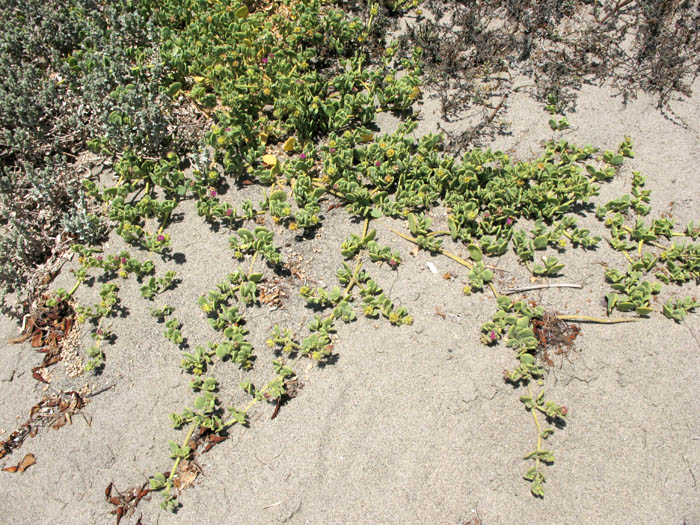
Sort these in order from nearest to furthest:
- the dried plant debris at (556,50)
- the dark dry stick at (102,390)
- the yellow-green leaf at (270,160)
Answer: the dark dry stick at (102,390), the yellow-green leaf at (270,160), the dried plant debris at (556,50)

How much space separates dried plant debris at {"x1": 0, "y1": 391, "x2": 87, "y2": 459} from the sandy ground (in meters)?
0.04

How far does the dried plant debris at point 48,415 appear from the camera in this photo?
9.55ft

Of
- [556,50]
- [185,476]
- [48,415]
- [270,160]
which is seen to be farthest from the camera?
[556,50]

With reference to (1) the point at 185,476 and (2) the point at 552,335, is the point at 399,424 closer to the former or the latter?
(2) the point at 552,335

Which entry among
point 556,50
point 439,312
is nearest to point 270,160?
point 439,312

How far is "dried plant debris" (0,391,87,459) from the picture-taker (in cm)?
291

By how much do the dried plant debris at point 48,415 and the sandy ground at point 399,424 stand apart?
0.14ft

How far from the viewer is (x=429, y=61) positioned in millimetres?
4598

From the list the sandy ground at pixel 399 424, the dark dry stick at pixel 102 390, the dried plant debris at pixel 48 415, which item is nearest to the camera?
the sandy ground at pixel 399 424

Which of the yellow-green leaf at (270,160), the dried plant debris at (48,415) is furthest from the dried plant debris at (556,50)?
the dried plant debris at (48,415)

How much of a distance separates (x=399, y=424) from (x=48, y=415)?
2044 millimetres

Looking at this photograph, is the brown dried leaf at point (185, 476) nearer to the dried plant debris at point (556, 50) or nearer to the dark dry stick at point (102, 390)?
the dark dry stick at point (102, 390)

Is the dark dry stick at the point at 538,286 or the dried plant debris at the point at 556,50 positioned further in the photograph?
the dried plant debris at the point at 556,50

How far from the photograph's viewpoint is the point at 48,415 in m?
2.98
